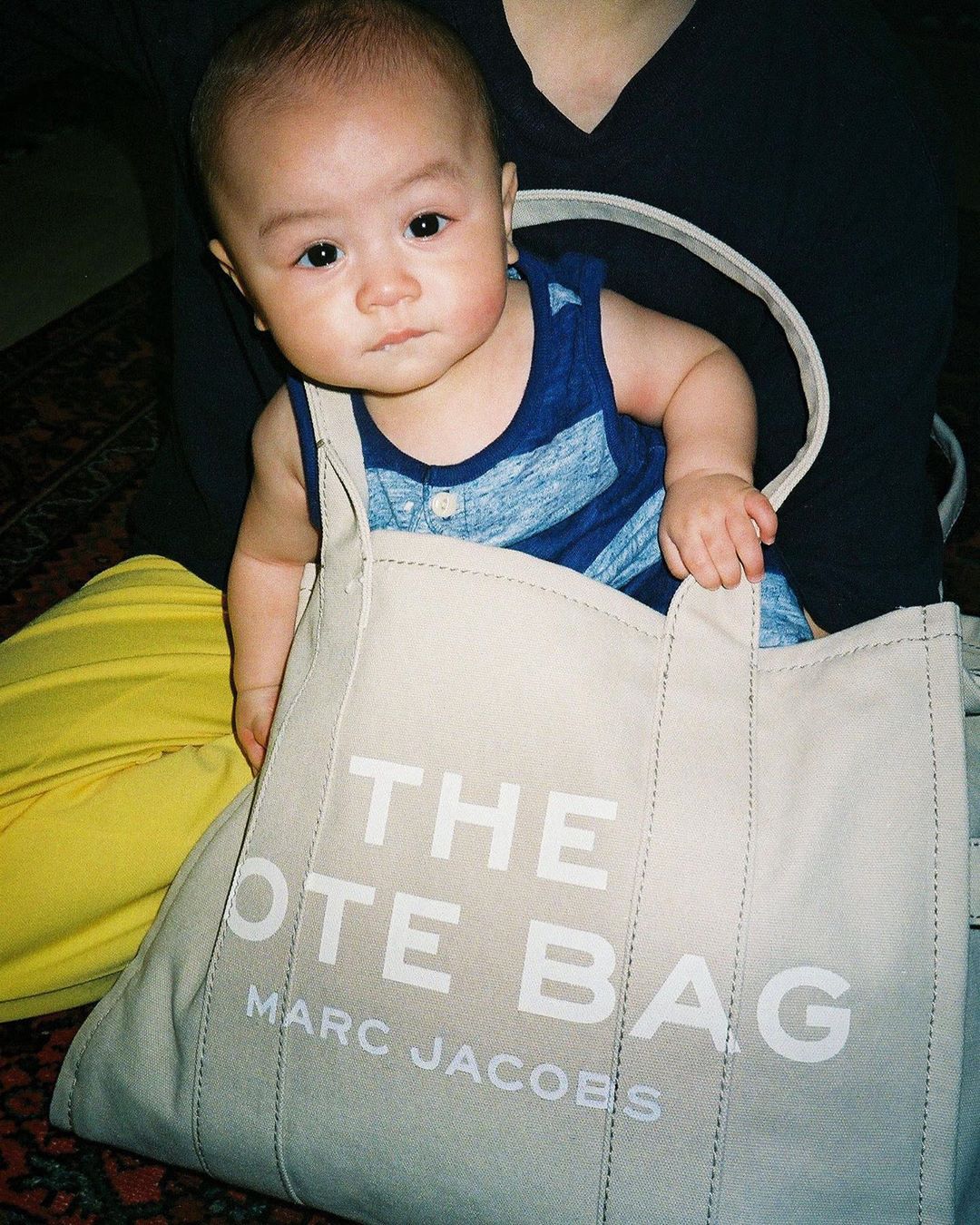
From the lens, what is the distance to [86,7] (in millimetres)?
649

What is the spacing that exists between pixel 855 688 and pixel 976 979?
0.48 ft

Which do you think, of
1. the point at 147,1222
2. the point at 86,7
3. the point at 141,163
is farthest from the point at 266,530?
the point at 141,163

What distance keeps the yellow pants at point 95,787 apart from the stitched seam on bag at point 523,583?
25cm

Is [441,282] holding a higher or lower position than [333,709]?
higher

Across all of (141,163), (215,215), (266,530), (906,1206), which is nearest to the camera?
(906,1206)

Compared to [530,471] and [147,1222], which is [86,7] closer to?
[530,471]

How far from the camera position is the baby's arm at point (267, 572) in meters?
0.67

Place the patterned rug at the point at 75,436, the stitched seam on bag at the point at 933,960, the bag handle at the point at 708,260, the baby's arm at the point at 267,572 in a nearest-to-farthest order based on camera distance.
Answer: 1. the stitched seam on bag at the point at 933,960
2. the bag handle at the point at 708,260
3. the baby's arm at the point at 267,572
4. the patterned rug at the point at 75,436

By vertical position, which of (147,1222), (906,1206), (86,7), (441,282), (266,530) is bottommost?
(147,1222)

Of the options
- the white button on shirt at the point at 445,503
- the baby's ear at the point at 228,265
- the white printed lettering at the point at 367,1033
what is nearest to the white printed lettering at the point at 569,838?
the white printed lettering at the point at 367,1033

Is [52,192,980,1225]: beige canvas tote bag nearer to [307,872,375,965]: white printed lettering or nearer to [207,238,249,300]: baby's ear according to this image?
[307,872,375,965]: white printed lettering

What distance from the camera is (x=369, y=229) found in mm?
539

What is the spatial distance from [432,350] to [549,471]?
11 cm

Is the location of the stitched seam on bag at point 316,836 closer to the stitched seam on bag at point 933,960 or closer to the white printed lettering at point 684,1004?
the white printed lettering at point 684,1004
